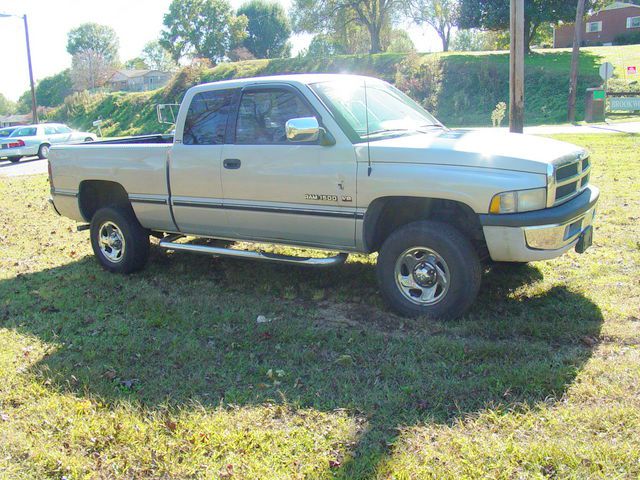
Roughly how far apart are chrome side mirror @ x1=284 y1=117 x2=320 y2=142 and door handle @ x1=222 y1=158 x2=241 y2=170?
0.83 meters

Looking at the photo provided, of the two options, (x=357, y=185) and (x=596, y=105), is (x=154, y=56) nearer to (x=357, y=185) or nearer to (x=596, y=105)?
(x=596, y=105)

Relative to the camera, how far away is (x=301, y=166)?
207 inches

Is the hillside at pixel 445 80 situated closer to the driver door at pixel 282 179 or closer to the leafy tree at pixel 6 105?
the driver door at pixel 282 179

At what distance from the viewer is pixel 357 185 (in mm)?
4969

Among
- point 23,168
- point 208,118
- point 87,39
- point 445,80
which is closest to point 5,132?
point 23,168

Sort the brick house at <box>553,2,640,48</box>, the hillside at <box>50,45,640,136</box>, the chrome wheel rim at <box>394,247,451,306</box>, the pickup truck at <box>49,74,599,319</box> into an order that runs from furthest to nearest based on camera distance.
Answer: the brick house at <box>553,2,640,48</box> → the hillside at <box>50,45,640,136</box> → the chrome wheel rim at <box>394,247,451,306</box> → the pickup truck at <box>49,74,599,319</box>

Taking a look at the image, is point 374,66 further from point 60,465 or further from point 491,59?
point 60,465

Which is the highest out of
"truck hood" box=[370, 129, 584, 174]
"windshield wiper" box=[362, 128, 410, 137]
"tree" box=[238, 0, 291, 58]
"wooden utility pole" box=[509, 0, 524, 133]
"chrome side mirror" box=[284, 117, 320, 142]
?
"tree" box=[238, 0, 291, 58]

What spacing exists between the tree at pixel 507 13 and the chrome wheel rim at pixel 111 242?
3114 cm

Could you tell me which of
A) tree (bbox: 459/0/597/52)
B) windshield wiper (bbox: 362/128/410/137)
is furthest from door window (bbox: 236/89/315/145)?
tree (bbox: 459/0/597/52)

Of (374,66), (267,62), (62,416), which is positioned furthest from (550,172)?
(267,62)

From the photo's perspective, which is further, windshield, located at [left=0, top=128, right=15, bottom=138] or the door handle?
windshield, located at [left=0, top=128, right=15, bottom=138]

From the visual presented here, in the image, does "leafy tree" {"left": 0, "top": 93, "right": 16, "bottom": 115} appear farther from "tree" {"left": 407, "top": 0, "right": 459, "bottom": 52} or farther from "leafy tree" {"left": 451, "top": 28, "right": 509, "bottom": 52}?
"tree" {"left": 407, "top": 0, "right": 459, "bottom": 52}

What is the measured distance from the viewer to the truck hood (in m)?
4.44
